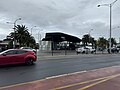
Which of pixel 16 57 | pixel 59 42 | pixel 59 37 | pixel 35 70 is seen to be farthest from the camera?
pixel 59 42

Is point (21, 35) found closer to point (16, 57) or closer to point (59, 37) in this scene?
point (59, 37)

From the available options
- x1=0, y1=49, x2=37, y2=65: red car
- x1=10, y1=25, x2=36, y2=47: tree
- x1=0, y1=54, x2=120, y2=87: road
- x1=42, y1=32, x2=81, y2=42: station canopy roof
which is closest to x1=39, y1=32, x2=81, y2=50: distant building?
x1=42, y1=32, x2=81, y2=42: station canopy roof

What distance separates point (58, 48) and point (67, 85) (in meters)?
52.9

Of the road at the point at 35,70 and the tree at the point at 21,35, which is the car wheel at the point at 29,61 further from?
the tree at the point at 21,35

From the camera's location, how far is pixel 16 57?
17.4m

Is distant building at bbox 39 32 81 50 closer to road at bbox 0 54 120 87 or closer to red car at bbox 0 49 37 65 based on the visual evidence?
red car at bbox 0 49 37 65

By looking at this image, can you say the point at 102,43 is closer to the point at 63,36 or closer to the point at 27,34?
the point at 27,34

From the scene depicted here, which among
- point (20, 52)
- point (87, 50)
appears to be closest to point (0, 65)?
point (20, 52)

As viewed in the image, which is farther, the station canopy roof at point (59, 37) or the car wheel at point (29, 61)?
the station canopy roof at point (59, 37)

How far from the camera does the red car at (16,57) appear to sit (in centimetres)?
1670

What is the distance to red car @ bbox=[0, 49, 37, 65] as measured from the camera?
16.7 meters

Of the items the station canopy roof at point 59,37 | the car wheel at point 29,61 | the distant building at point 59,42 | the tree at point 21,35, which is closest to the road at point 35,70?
the car wheel at point 29,61

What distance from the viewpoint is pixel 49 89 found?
8250mm

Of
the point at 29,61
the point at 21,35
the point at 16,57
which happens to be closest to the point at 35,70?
the point at 16,57
